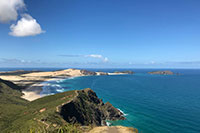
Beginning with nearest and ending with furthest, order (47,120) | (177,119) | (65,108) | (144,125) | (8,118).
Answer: (47,120) < (8,118) < (65,108) < (144,125) < (177,119)

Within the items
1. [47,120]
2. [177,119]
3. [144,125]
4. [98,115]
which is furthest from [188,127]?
[47,120]

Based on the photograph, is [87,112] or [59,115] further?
[87,112]

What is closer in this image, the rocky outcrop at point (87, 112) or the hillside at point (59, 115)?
the hillside at point (59, 115)

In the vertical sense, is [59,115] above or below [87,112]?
above

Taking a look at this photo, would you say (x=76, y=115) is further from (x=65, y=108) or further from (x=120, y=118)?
(x=120, y=118)

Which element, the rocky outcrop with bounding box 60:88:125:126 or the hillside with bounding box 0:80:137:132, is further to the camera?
the rocky outcrop with bounding box 60:88:125:126
